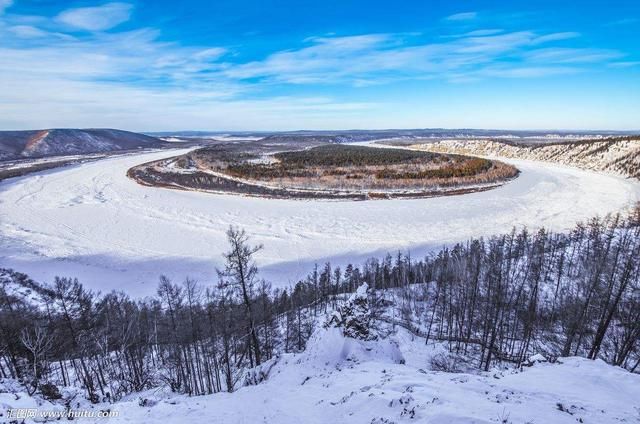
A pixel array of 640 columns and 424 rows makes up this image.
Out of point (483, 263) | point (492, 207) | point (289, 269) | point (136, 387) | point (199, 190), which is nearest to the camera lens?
point (136, 387)

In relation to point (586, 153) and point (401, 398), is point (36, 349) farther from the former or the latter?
point (586, 153)

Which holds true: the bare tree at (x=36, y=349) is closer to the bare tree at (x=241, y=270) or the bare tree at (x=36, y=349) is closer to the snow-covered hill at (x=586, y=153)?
the bare tree at (x=241, y=270)

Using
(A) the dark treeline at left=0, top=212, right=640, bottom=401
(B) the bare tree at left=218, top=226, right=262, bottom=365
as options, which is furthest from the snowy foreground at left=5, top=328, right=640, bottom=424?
(A) the dark treeline at left=0, top=212, right=640, bottom=401

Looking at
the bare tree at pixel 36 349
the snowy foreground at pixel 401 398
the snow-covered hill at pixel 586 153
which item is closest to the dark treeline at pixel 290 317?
the bare tree at pixel 36 349

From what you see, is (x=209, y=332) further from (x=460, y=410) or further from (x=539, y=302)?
(x=539, y=302)

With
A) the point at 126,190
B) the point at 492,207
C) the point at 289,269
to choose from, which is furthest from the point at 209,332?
the point at 126,190

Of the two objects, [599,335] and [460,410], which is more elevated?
[460,410]
